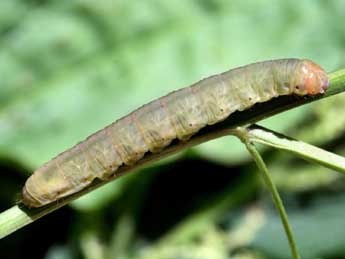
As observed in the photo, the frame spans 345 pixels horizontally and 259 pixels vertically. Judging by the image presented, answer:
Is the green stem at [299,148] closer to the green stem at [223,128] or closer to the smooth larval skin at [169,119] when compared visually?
the green stem at [223,128]

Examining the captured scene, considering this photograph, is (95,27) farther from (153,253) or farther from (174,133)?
(174,133)

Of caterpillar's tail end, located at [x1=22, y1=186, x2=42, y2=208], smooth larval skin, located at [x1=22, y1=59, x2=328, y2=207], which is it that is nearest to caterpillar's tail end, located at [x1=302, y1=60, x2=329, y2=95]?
smooth larval skin, located at [x1=22, y1=59, x2=328, y2=207]

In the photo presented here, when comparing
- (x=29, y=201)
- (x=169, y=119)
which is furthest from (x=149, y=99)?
(x=29, y=201)

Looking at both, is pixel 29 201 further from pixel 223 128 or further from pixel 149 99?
pixel 149 99

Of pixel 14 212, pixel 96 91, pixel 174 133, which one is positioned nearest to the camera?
pixel 14 212

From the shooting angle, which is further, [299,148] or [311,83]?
[311,83]

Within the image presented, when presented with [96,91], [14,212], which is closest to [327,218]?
[96,91]
